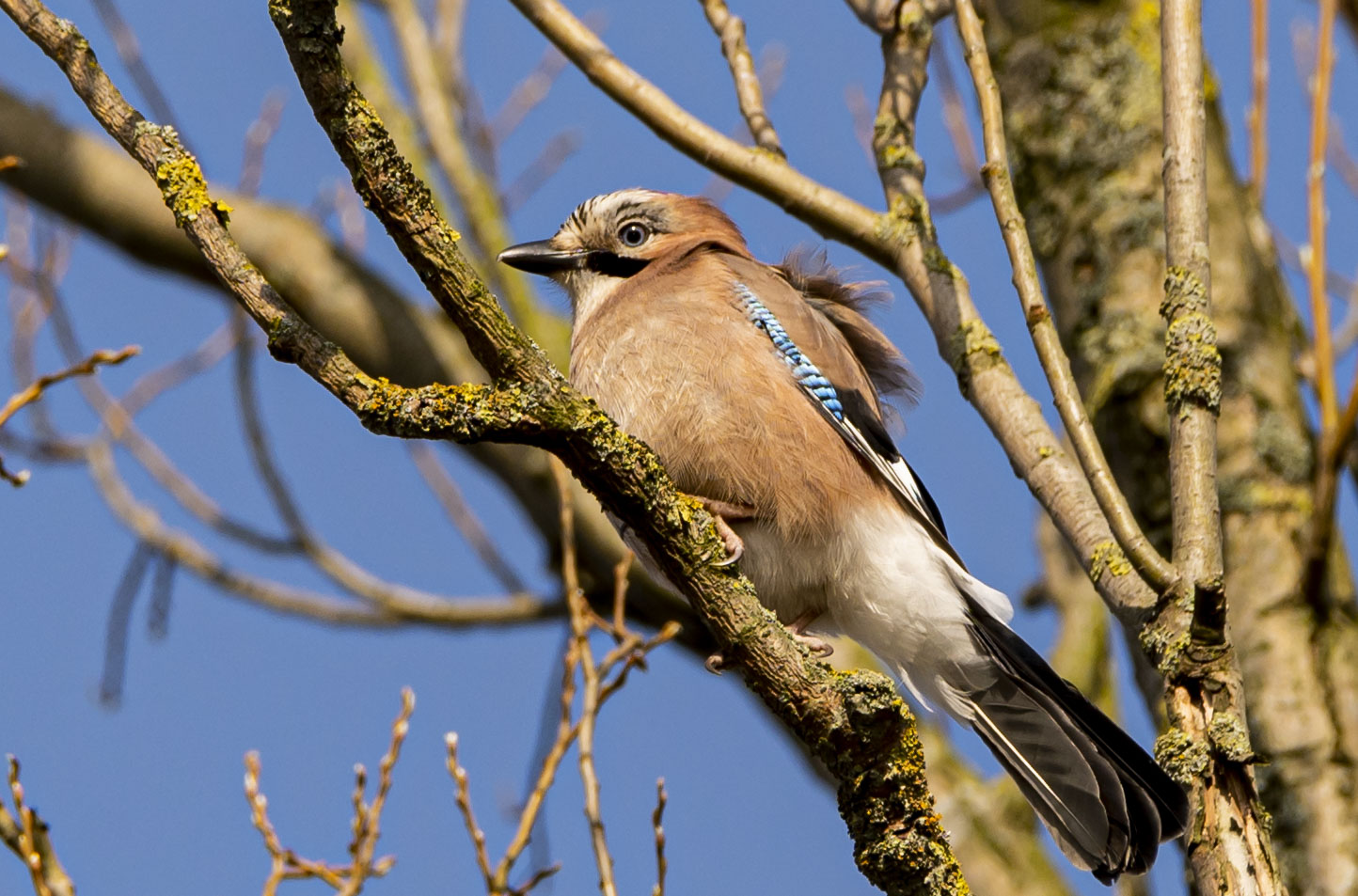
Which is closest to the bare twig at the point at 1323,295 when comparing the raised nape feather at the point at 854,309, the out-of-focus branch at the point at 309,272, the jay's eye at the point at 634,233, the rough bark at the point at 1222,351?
the rough bark at the point at 1222,351

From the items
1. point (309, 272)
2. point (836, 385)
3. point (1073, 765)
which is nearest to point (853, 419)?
point (836, 385)

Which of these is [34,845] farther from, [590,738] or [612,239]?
[612,239]

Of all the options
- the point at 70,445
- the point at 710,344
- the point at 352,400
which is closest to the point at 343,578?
the point at 70,445

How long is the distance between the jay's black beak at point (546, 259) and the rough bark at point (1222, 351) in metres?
1.68

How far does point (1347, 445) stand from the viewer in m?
4.03

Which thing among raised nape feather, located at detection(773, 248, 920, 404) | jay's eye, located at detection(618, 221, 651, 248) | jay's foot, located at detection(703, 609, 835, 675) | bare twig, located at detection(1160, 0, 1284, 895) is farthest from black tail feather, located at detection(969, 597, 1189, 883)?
jay's eye, located at detection(618, 221, 651, 248)

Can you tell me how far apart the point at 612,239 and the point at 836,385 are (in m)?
1.22

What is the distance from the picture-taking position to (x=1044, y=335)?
3389 millimetres

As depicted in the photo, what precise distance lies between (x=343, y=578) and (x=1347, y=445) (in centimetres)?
480

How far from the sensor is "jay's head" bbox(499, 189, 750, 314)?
5.23 meters

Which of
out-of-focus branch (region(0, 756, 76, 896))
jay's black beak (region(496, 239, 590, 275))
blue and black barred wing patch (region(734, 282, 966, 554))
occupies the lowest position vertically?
out-of-focus branch (region(0, 756, 76, 896))

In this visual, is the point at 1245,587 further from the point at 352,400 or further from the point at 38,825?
the point at 38,825

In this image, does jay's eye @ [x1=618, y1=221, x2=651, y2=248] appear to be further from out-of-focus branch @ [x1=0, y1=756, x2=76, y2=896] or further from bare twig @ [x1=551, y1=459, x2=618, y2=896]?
out-of-focus branch @ [x1=0, y1=756, x2=76, y2=896]

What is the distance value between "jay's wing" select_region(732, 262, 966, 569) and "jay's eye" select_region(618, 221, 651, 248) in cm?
71
